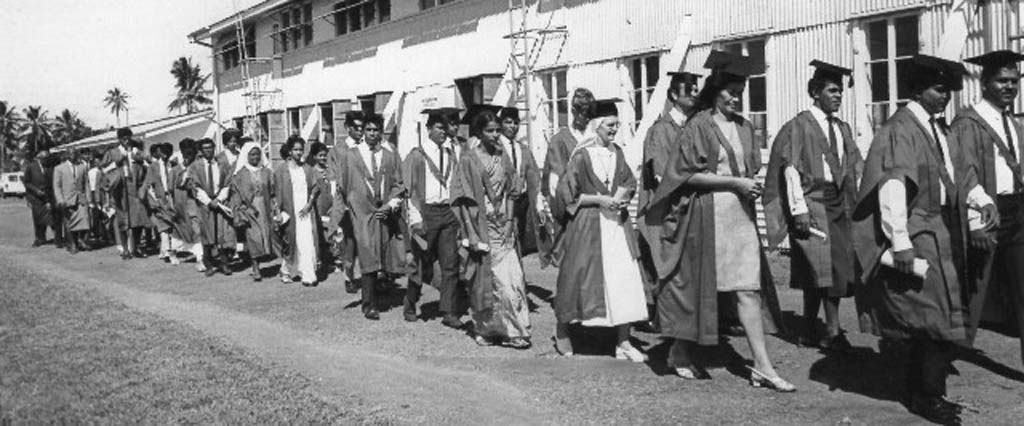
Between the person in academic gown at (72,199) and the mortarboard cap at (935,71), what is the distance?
56.1ft

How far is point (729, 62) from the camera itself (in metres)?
6.17

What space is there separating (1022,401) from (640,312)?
2496 millimetres

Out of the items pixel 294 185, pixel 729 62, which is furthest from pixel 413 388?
pixel 294 185

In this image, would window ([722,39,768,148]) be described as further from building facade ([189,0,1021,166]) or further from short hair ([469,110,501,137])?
short hair ([469,110,501,137])

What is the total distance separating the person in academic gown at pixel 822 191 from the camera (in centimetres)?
703

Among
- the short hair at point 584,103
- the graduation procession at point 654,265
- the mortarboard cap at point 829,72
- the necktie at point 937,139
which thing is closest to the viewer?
the necktie at point 937,139

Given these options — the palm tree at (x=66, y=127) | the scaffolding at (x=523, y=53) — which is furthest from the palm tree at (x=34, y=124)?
the scaffolding at (x=523, y=53)

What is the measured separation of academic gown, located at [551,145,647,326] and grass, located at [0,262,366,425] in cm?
201

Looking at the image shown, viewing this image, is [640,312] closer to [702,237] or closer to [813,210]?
[702,237]

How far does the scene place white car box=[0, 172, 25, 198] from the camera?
230 feet

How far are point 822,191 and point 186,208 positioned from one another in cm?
1101

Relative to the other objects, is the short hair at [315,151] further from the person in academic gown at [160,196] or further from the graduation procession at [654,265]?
the person in academic gown at [160,196]

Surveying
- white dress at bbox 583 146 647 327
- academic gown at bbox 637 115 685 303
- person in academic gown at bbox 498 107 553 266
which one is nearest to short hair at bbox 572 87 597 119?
white dress at bbox 583 146 647 327

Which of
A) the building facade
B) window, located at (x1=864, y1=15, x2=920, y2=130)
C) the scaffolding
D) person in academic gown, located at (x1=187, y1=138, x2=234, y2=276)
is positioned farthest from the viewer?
the scaffolding
